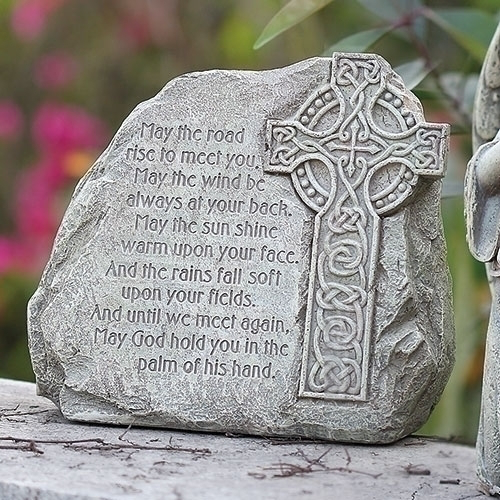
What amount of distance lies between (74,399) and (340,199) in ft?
3.01

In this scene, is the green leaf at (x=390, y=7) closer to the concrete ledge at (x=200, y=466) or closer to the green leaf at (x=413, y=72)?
the green leaf at (x=413, y=72)

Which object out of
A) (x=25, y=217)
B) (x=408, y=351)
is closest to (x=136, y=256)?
(x=408, y=351)

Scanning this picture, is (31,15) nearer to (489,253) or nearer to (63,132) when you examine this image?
(63,132)

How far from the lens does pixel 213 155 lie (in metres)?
3.42

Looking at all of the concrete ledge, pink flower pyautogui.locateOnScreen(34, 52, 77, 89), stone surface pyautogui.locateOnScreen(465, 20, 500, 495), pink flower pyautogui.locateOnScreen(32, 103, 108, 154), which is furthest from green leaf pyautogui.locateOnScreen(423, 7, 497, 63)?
pink flower pyautogui.locateOnScreen(34, 52, 77, 89)

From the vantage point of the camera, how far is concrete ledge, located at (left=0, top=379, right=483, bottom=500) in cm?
273

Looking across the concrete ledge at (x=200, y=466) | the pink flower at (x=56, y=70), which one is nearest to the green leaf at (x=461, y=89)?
the concrete ledge at (x=200, y=466)

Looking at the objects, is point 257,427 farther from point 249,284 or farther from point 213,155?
point 213,155

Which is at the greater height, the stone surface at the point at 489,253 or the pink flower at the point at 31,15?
the pink flower at the point at 31,15

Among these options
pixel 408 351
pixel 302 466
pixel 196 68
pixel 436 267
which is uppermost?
pixel 196 68

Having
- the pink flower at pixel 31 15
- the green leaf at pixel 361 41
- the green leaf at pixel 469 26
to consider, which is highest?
the pink flower at pixel 31 15

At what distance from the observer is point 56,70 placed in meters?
6.31

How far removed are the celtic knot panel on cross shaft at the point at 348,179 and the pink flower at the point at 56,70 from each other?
10.4ft

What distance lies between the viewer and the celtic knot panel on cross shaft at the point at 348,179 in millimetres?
3326
